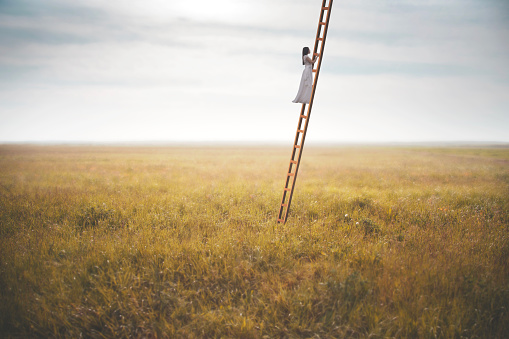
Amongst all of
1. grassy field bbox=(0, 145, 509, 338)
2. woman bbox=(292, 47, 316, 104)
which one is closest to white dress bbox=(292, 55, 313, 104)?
woman bbox=(292, 47, 316, 104)

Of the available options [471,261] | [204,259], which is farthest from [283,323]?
[471,261]

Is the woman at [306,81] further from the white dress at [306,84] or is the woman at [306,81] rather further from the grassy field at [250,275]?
the grassy field at [250,275]

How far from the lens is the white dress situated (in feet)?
17.6

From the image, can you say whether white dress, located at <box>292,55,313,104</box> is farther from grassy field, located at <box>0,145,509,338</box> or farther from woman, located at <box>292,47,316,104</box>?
grassy field, located at <box>0,145,509,338</box>

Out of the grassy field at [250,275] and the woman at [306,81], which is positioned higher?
the woman at [306,81]

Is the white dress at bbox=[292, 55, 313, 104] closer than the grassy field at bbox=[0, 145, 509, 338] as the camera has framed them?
No

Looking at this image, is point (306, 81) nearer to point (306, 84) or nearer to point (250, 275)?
point (306, 84)

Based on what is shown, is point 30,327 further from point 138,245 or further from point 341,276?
point 341,276

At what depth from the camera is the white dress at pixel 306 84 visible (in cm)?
536

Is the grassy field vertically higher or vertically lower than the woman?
lower

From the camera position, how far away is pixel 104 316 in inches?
133

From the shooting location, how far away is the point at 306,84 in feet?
17.6

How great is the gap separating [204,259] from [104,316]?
1.73m

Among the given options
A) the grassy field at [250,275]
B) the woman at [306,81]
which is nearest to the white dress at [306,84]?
the woman at [306,81]
